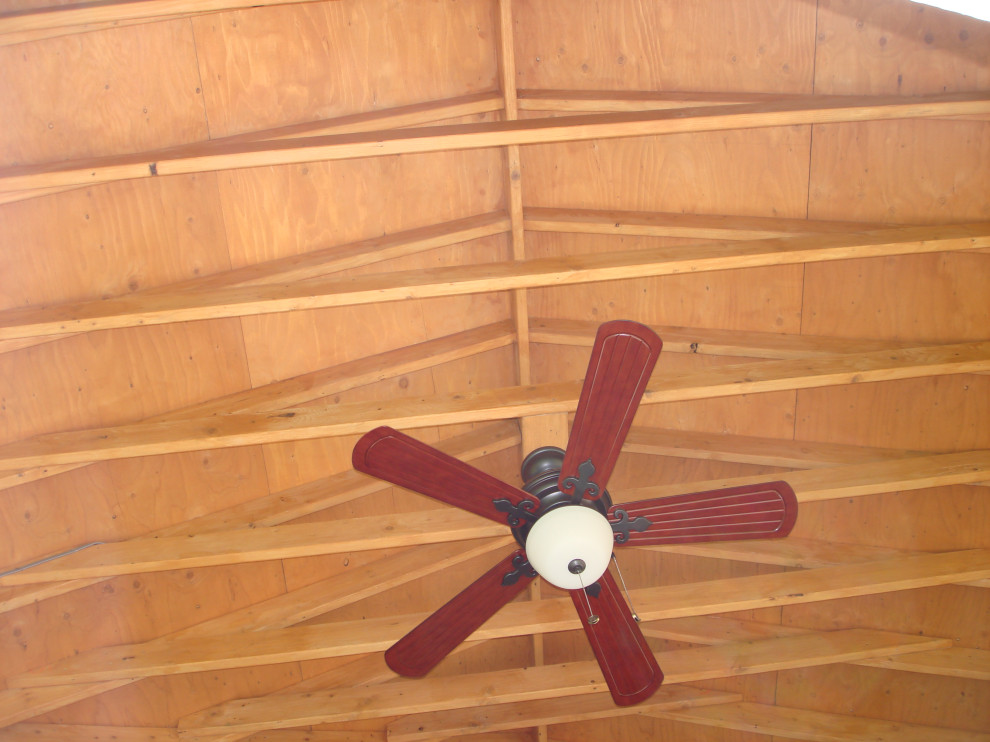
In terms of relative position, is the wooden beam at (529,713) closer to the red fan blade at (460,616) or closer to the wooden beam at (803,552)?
the wooden beam at (803,552)

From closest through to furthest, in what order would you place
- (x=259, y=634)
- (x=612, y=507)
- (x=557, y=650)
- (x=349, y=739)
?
(x=612, y=507) < (x=259, y=634) < (x=349, y=739) < (x=557, y=650)

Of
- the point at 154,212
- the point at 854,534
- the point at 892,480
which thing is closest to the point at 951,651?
the point at 854,534

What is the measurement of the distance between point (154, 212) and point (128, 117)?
40cm

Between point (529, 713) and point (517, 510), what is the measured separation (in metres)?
2.59

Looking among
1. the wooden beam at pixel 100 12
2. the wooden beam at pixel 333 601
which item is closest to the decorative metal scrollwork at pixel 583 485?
the wooden beam at pixel 100 12

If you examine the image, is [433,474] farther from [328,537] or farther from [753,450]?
[753,450]

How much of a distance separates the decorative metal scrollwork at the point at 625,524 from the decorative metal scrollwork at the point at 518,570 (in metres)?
0.30

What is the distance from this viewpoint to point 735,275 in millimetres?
4570

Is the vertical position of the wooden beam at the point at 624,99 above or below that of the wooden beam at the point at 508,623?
above

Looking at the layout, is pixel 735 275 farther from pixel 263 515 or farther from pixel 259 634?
pixel 259 634

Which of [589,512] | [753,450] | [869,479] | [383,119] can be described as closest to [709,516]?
[589,512]

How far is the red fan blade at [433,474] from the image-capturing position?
272 centimetres

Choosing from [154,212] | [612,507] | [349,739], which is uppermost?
[154,212]

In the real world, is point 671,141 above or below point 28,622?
above
